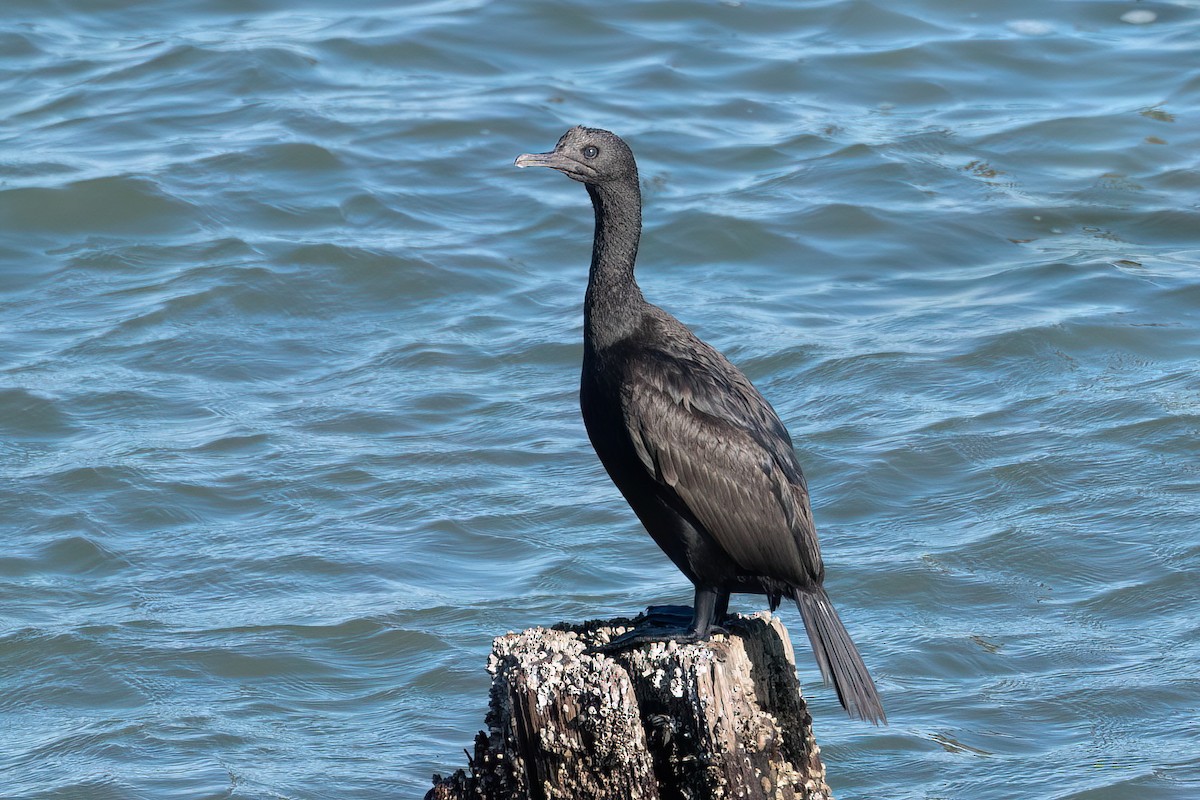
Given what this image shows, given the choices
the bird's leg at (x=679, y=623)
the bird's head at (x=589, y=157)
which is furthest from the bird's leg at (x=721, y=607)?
the bird's head at (x=589, y=157)

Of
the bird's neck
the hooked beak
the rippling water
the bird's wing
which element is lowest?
the rippling water

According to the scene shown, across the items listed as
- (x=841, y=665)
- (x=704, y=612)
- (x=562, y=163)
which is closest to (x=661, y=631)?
(x=704, y=612)

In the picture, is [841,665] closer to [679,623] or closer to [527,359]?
[679,623]

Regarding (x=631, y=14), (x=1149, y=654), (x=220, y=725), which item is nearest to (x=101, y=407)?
(x=220, y=725)

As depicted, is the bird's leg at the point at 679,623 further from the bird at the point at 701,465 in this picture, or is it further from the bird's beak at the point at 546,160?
the bird's beak at the point at 546,160

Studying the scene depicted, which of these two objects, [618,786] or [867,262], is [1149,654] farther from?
[867,262]

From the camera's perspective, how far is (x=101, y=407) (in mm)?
10203

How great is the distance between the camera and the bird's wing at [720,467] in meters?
5.36

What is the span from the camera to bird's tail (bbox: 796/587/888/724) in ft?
16.6

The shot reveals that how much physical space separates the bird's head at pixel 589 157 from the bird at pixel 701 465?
0.42 meters

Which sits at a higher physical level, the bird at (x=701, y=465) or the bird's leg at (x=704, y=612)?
the bird at (x=701, y=465)

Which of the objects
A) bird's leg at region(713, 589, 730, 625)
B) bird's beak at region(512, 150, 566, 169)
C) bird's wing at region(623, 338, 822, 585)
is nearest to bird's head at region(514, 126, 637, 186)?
bird's beak at region(512, 150, 566, 169)

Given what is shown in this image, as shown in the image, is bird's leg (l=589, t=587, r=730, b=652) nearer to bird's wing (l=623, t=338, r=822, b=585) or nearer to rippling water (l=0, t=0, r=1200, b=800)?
bird's wing (l=623, t=338, r=822, b=585)

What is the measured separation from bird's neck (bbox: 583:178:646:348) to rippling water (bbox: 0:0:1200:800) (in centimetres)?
223
